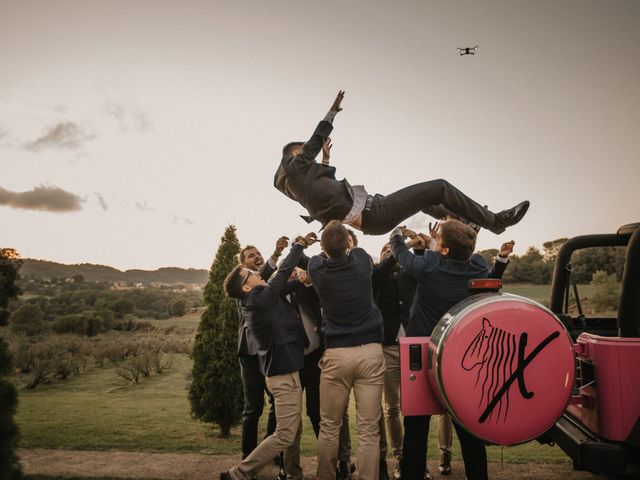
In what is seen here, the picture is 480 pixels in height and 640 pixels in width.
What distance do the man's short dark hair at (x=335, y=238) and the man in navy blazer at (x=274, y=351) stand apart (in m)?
0.58

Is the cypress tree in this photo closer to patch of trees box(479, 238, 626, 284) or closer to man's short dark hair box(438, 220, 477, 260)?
man's short dark hair box(438, 220, 477, 260)

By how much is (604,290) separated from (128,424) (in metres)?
13.3

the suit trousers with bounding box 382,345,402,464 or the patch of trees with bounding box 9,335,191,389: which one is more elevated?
the suit trousers with bounding box 382,345,402,464

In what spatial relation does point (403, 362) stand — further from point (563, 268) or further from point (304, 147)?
point (563, 268)

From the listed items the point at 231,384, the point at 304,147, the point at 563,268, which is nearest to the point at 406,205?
the point at 304,147

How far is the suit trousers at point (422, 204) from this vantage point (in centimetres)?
365

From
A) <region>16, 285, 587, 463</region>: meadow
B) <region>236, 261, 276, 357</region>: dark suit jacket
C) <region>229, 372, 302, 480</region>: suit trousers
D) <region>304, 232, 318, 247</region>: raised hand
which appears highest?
<region>304, 232, 318, 247</region>: raised hand

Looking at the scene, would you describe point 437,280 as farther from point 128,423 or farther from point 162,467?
point 128,423

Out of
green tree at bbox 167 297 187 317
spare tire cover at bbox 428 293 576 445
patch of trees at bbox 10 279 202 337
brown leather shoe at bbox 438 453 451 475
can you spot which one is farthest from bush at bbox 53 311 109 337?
spare tire cover at bbox 428 293 576 445

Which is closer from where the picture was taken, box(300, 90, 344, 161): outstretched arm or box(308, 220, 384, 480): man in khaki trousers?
box(300, 90, 344, 161): outstretched arm

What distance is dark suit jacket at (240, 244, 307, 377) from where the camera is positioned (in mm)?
4211

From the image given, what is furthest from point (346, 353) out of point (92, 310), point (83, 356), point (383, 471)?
point (92, 310)

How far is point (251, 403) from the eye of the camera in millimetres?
4785

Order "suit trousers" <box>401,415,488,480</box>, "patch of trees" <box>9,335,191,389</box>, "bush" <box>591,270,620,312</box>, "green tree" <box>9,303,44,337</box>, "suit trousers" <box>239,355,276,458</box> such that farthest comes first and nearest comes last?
"green tree" <box>9,303,44,337</box>, "patch of trees" <box>9,335,191,389</box>, "bush" <box>591,270,620,312</box>, "suit trousers" <box>239,355,276,458</box>, "suit trousers" <box>401,415,488,480</box>
